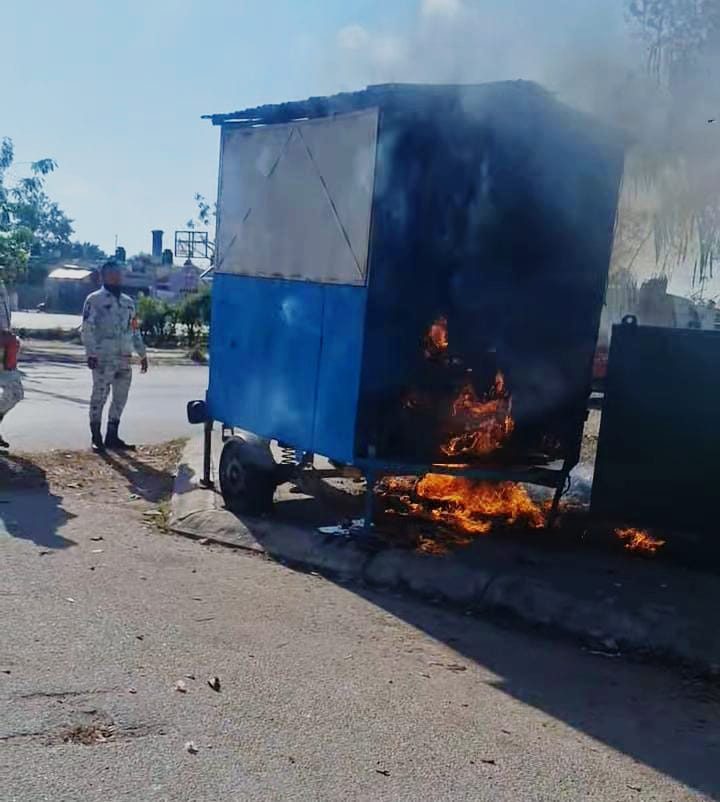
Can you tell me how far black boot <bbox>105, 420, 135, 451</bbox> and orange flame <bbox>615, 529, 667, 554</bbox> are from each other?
5488 mm

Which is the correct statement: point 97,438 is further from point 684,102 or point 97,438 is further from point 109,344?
point 684,102

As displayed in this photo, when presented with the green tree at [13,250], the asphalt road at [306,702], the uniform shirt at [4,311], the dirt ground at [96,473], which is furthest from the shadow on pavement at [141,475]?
the green tree at [13,250]

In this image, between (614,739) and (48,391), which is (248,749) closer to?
(614,739)

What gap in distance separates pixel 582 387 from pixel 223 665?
12.4ft

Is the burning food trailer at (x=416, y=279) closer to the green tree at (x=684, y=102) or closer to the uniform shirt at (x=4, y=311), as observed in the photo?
the green tree at (x=684, y=102)

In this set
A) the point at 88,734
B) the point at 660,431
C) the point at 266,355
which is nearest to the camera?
the point at 88,734

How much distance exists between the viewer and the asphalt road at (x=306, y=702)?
3.48 m

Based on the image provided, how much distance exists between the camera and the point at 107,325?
10.0 m

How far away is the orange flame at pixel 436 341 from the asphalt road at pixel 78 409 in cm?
499

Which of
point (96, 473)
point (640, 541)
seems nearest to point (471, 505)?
point (640, 541)

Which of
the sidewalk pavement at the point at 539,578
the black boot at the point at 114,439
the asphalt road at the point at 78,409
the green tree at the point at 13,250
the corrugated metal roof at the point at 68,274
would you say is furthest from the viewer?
the corrugated metal roof at the point at 68,274

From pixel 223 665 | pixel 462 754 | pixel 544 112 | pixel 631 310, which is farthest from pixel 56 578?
pixel 631 310

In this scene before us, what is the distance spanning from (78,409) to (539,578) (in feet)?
29.4

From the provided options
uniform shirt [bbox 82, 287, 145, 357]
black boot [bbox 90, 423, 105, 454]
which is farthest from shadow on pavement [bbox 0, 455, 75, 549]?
uniform shirt [bbox 82, 287, 145, 357]
